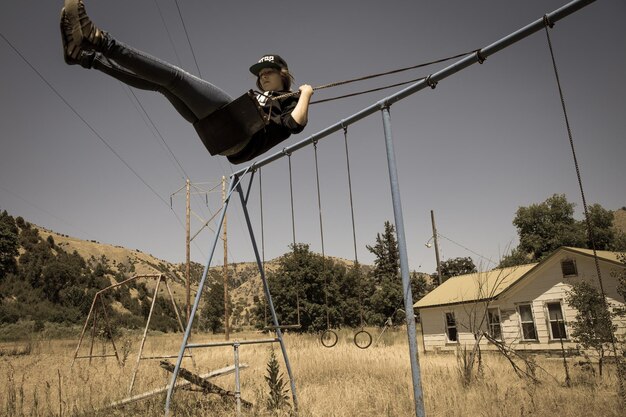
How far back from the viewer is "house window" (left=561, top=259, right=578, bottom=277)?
17.6 m

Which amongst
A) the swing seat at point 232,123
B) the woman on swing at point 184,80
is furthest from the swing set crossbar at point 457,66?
the swing seat at point 232,123

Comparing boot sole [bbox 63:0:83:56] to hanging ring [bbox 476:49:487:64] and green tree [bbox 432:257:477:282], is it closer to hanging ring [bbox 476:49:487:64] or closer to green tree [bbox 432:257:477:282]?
hanging ring [bbox 476:49:487:64]

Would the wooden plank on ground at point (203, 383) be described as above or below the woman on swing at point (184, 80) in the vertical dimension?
below

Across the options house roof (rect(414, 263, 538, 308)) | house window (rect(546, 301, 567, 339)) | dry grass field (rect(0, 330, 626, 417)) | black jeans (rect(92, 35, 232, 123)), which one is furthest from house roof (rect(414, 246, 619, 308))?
black jeans (rect(92, 35, 232, 123))

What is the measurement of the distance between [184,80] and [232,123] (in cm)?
57

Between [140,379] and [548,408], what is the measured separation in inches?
350

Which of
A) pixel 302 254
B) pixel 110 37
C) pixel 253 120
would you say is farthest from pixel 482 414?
pixel 302 254

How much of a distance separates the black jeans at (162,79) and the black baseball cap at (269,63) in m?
0.69

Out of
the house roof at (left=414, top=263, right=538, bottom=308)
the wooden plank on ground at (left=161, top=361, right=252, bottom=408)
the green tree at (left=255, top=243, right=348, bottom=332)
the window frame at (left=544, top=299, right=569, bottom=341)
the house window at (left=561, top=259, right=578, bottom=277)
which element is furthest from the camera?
the green tree at (left=255, top=243, right=348, bottom=332)

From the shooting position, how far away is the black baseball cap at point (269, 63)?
4.20m

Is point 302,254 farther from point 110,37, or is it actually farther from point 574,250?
point 110,37

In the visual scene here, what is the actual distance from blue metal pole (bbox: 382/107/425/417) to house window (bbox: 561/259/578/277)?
54.8 ft

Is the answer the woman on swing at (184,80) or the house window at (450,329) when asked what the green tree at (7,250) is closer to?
the house window at (450,329)

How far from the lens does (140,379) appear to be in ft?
31.6
